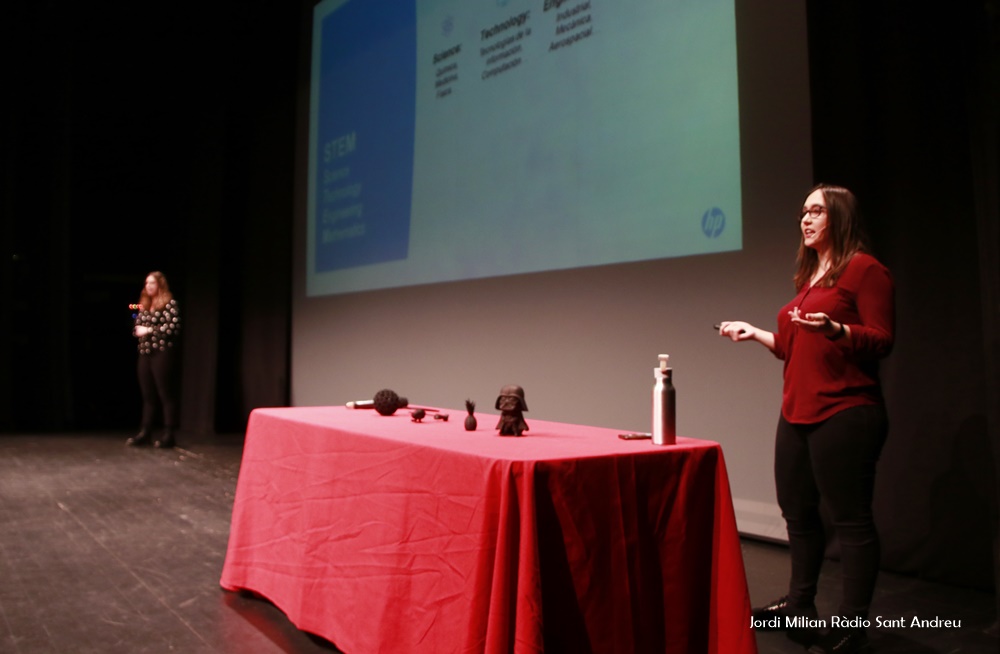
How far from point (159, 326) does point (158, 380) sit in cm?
42

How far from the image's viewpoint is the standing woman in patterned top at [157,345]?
5.43m

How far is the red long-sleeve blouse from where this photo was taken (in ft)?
5.72

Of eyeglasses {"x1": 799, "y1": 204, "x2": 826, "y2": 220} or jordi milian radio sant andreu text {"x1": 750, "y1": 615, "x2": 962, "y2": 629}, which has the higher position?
eyeglasses {"x1": 799, "y1": 204, "x2": 826, "y2": 220}

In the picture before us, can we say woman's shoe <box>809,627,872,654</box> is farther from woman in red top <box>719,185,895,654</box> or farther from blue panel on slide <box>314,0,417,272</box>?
blue panel on slide <box>314,0,417,272</box>

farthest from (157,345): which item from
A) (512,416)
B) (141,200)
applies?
(512,416)

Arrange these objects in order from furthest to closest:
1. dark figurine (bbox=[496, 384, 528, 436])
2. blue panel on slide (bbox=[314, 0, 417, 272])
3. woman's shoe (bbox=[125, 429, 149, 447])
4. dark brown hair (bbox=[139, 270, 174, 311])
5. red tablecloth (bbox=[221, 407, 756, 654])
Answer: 1. woman's shoe (bbox=[125, 429, 149, 447])
2. dark brown hair (bbox=[139, 270, 174, 311])
3. blue panel on slide (bbox=[314, 0, 417, 272])
4. dark figurine (bbox=[496, 384, 528, 436])
5. red tablecloth (bbox=[221, 407, 756, 654])

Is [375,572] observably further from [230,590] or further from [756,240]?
[756,240]

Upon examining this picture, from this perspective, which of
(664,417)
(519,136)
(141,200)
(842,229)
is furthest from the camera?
(141,200)

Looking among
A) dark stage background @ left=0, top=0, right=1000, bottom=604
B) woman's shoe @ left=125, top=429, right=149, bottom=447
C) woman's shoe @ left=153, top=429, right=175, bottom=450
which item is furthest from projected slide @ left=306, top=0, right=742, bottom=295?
woman's shoe @ left=125, top=429, right=149, bottom=447

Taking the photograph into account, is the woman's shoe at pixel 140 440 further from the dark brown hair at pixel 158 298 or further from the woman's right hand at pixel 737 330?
the woman's right hand at pixel 737 330

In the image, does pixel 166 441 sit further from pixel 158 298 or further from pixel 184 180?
pixel 184 180

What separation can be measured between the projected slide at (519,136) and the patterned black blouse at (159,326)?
1.18m

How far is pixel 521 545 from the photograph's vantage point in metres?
1.30

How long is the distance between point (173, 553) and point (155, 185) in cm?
598
